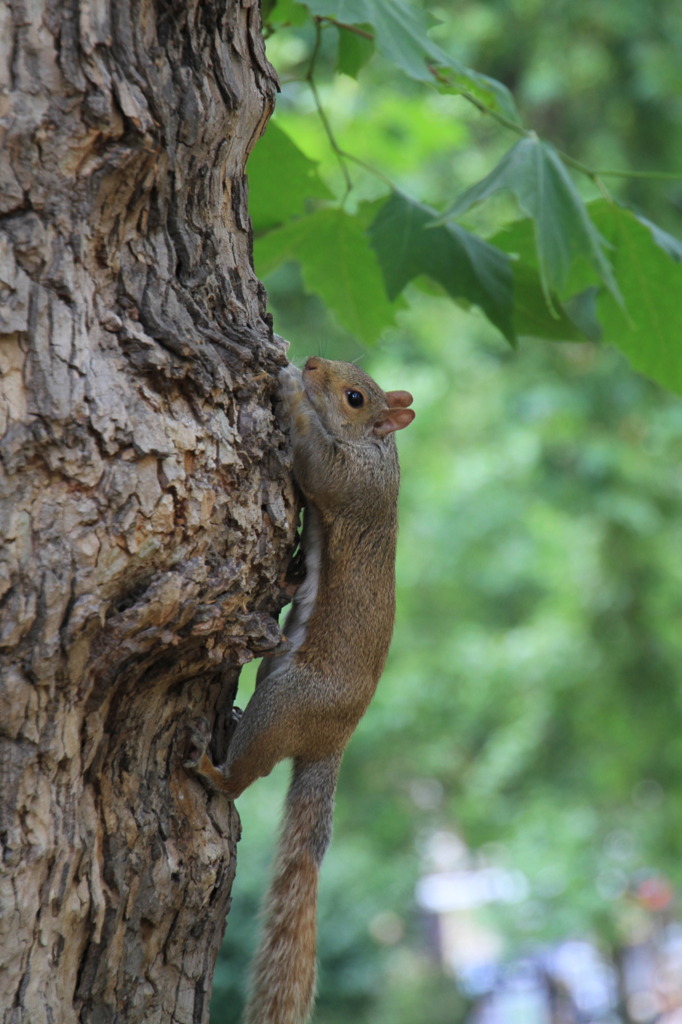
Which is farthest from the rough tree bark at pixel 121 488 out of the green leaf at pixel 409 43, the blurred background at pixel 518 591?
the blurred background at pixel 518 591

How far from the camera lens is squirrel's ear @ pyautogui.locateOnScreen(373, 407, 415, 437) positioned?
192cm

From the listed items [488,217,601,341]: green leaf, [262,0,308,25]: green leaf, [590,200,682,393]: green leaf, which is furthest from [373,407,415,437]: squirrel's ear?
[262,0,308,25]: green leaf

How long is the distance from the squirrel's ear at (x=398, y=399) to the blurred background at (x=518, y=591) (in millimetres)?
359

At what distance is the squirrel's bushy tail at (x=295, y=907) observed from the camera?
1540 millimetres

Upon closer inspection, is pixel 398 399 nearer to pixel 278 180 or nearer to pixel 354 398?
pixel 354 398

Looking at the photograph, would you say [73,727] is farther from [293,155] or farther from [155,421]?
[293,155]

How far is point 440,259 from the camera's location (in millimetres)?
1717

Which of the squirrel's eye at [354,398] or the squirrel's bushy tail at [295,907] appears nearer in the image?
the squirrel's bushy tail at [295,907]

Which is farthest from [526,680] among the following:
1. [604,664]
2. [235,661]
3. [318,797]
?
[235,661]

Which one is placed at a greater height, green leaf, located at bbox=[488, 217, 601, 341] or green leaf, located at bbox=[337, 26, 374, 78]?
green leaf, located at bbox=[337, 26, 374, 78]

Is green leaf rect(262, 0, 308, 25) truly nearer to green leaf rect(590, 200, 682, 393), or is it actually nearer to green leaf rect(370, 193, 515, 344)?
green leaf rect(370, 193, 515, 344)

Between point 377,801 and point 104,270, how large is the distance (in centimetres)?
831

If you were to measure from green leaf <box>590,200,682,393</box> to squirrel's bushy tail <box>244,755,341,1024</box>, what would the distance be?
2.73ft

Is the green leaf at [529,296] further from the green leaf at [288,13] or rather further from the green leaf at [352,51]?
the green leaf at [288,13]
